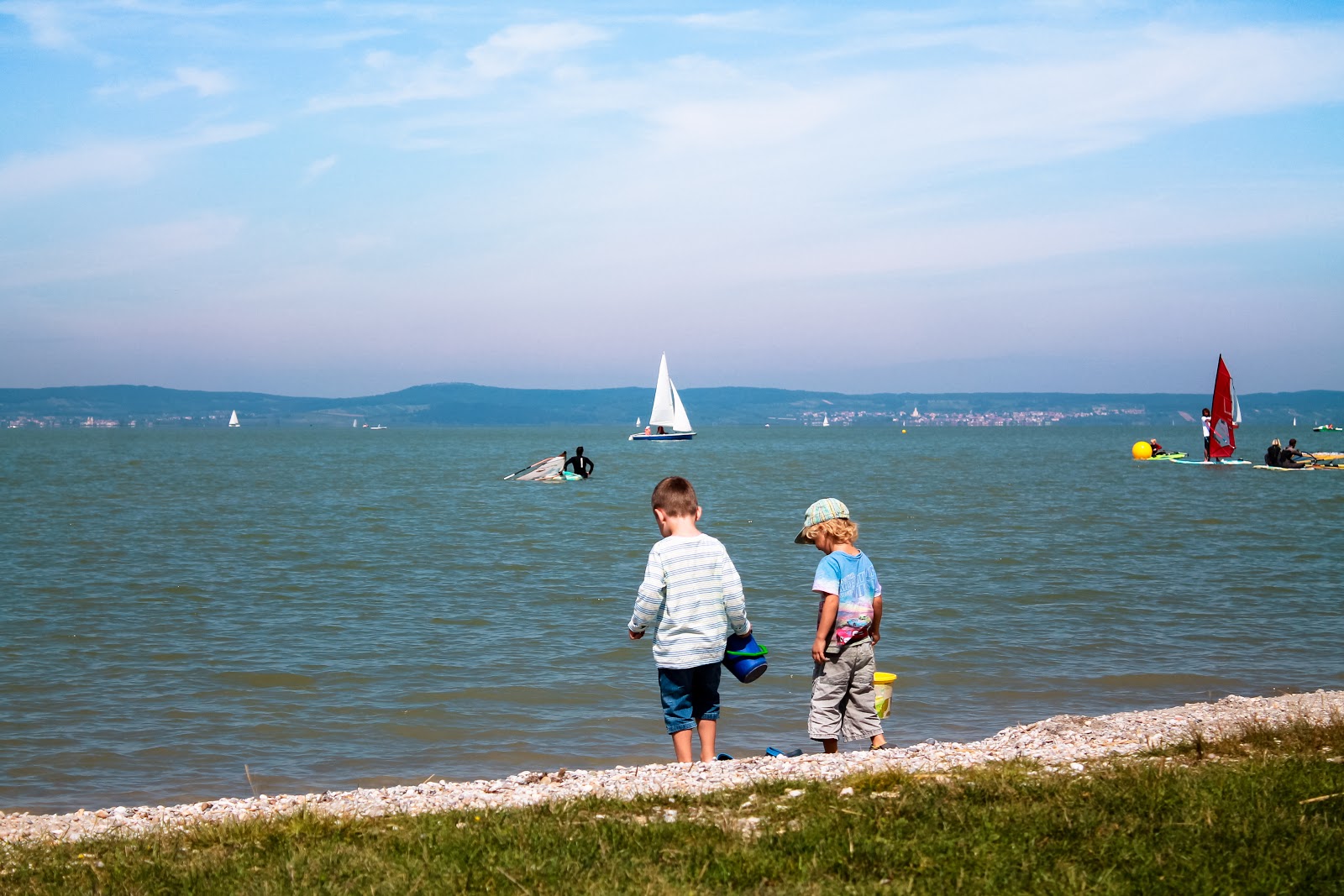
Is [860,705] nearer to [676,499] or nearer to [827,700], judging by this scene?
[827,700]

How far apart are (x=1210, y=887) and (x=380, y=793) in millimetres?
5011

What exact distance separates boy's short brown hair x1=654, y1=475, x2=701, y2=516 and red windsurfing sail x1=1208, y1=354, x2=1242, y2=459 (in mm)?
48844

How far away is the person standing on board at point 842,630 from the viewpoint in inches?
302

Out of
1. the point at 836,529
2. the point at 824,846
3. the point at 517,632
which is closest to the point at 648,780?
the point at 836,529

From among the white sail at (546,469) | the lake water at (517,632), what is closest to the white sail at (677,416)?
the white sail at (546,469)

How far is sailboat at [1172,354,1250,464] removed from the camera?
171 feet

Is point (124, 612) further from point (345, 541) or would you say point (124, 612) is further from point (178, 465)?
point (178, 465)

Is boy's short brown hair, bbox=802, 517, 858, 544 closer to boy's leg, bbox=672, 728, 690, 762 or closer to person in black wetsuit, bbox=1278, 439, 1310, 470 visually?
boy's leg, bbox=672, 728, 690, 762

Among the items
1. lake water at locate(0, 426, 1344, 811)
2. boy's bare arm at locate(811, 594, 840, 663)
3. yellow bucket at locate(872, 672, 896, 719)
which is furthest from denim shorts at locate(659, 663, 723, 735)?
lake water at locate(0, 426, 1344, 811)

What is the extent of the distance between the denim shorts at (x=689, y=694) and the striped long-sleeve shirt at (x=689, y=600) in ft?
0.48

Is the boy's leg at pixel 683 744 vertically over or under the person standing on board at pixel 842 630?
under

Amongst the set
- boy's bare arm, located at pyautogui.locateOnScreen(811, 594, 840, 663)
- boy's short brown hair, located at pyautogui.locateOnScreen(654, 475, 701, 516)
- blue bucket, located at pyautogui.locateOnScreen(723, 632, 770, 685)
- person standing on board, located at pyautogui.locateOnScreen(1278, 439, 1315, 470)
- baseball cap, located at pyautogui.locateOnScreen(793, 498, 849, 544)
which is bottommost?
person standing on board, located at pyautogui.locateOnScreen(1278, 439, 1315, 470)

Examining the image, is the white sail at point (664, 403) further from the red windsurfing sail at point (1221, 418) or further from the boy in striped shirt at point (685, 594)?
the boy in striped shirt at point (685, 594)

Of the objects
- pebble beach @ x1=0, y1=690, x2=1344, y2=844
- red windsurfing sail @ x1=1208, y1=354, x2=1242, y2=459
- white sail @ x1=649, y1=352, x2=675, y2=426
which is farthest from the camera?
white sail @ x1=649, y1=352, x2=675, y2=426
